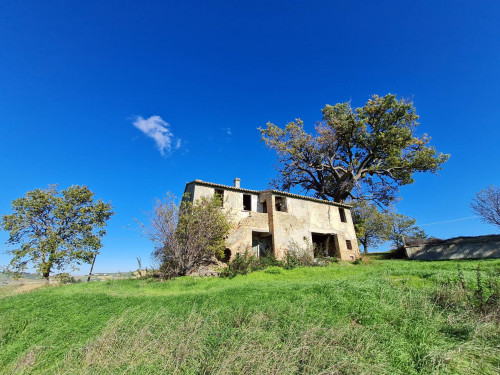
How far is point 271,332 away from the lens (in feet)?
17.7

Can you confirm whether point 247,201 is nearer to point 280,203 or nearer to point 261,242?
point 280,203

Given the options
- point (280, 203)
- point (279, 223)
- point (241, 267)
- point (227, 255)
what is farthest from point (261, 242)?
point (241, 267)

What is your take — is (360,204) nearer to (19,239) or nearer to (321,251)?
(321,251)

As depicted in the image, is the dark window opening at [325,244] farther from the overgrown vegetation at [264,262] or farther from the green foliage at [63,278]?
the green foliage at [63,278]

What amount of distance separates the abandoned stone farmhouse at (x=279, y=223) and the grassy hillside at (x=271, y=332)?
352 inches

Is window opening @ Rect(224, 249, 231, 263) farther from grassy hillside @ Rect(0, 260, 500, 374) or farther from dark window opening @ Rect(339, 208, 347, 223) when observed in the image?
dark window opening @ Rect(339, 208, 347, 223)

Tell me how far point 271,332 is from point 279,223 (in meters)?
12.8

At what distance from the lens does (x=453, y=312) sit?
19.1 ft

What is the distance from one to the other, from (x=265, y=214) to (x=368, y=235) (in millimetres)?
16103

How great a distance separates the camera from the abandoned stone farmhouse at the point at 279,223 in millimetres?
17141

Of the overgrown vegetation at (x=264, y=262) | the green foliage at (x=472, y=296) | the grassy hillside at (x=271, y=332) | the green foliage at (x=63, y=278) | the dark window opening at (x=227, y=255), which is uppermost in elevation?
the dark window opening at (x=227, y=255)

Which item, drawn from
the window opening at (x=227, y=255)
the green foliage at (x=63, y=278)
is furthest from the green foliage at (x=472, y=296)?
the green foliage at (x=63, y=278)

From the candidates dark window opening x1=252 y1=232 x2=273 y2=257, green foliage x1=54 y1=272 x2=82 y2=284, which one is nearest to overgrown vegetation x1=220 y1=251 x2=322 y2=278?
dark window opening x1=252 y1=232 x2=273 y2=257

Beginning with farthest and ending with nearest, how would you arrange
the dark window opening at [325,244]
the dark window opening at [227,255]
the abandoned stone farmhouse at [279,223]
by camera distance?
the dark window opening at [325,244] < the abandoned stone farmhouse at [279,223] < the dark window opening at [227,255]
